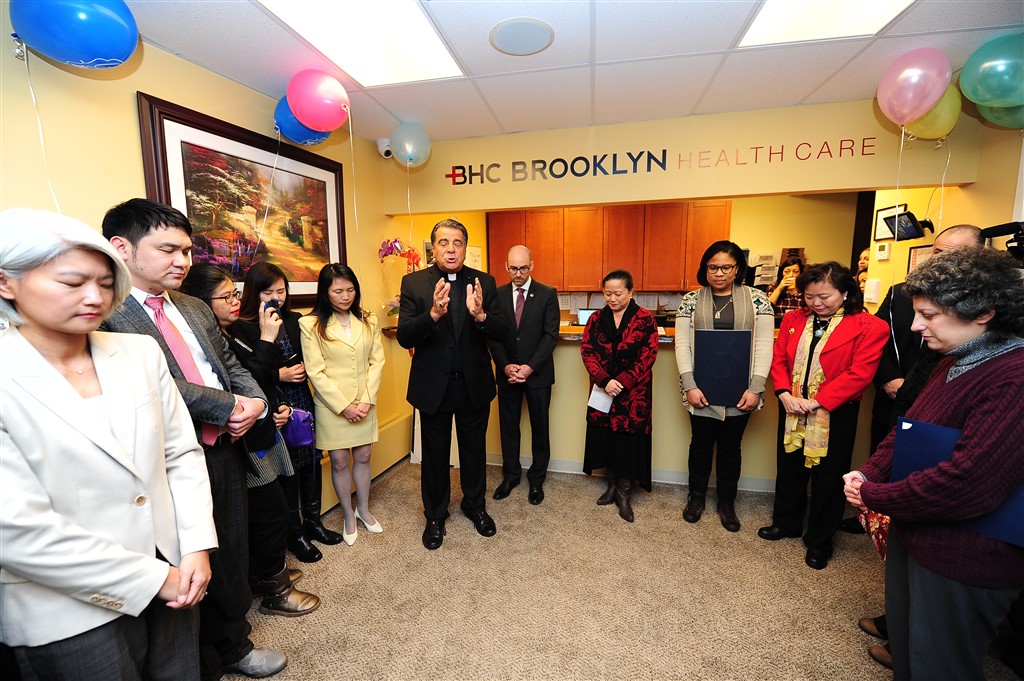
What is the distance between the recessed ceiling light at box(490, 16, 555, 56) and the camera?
1854 millimetres

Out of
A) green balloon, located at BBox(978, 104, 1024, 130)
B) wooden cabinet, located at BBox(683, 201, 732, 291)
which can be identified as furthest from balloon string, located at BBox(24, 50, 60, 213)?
wooden cabinet, located at BBox(683, 201, 732, 291)

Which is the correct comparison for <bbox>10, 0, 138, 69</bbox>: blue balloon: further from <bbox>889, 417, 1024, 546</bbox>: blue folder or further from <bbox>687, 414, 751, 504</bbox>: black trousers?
<bbox>687, 414, 751, 504</bbox>: black trousers

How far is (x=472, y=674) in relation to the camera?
1.62 metres

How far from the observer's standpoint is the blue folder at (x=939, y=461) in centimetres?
106

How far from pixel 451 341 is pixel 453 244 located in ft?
1.67

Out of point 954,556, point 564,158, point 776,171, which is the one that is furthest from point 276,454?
point 776,171

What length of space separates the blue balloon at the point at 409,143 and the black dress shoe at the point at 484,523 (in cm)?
233

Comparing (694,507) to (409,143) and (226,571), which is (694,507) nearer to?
(226,571)

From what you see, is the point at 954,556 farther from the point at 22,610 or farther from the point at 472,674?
the point at 22,610

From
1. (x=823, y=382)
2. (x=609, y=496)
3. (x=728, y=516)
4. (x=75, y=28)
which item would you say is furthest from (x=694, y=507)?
(x=75, y=28)

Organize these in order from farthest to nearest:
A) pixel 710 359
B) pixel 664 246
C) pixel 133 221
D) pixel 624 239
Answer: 1. pixel 624 239
2. pixel 664 246
3. pixel 710 359
4. pixel 133 221

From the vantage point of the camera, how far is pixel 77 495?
35.7 inches

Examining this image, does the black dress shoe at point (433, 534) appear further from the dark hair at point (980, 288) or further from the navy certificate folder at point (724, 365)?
the dark hair at point (980, 288)

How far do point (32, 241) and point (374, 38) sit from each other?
1716mm
